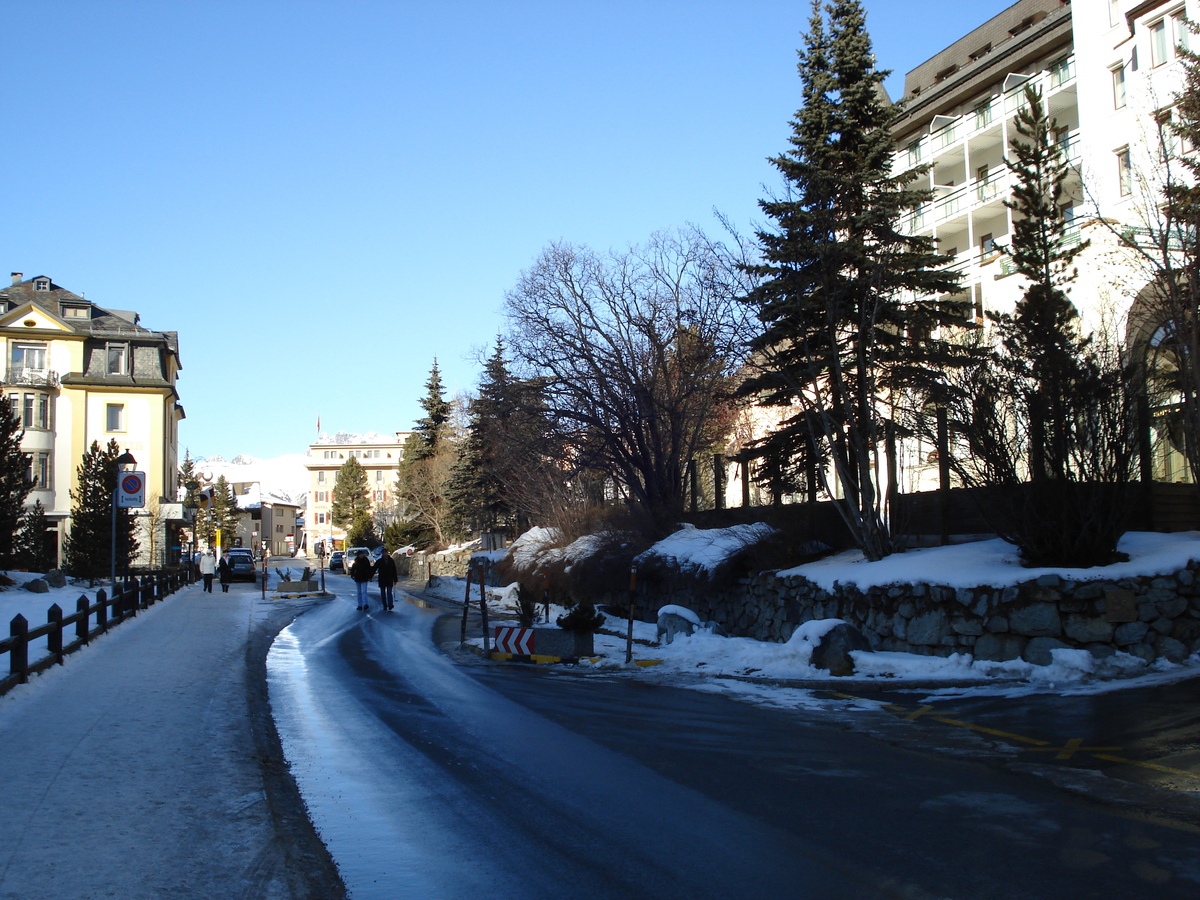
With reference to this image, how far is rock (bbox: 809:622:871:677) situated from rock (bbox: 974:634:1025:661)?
1672mm

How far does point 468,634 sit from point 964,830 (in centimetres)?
1601

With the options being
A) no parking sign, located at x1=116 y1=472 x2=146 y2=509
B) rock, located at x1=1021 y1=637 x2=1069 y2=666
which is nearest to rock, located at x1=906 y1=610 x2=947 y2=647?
rock, located at x1=1021 y1=637 x2=1069 y2=666

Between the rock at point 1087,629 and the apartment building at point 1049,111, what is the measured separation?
8793 millimetres

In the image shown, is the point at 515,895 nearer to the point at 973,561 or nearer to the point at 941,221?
the point at 973,561

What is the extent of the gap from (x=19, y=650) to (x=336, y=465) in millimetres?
141413

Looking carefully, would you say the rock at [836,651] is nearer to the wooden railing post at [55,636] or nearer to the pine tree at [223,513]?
the wooden railing post at [55,636]

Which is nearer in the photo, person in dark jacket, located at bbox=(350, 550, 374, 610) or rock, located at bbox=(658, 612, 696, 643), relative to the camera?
rock, located at bbox=(658, 612, 696, 643)

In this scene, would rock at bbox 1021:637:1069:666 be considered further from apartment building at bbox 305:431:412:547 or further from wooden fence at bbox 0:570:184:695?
apartment building at bbox 305:431:412:547

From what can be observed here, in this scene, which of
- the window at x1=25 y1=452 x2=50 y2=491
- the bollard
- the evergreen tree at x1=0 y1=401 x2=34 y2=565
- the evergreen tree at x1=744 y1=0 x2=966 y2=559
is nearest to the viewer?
the bollard

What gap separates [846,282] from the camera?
18141 mm

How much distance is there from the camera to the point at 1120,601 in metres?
12.1

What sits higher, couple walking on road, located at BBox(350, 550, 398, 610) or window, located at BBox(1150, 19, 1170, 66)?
window, located at BBox(1150, 19, 1170, 66)

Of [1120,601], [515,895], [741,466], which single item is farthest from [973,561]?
[515,895]

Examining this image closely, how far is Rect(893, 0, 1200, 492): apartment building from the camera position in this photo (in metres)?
29.8
